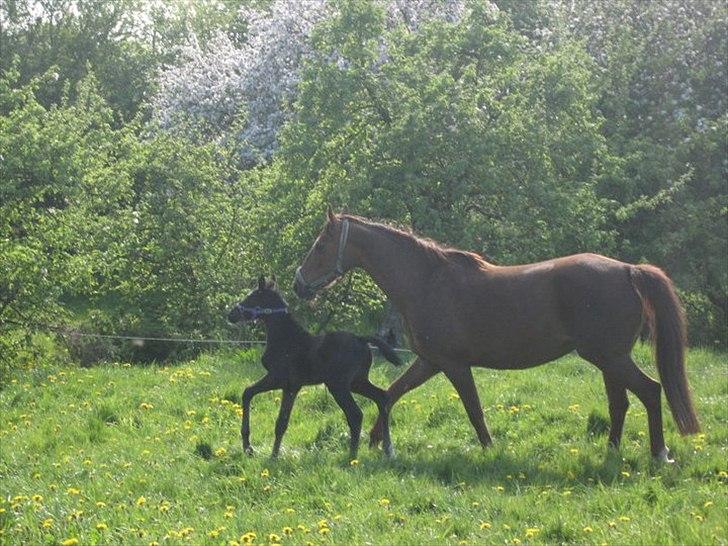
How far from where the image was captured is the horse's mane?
10.8 m

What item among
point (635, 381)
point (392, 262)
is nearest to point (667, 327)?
point (635, 381)

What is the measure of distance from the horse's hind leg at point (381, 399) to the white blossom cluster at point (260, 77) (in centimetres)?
1767

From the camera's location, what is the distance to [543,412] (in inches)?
463

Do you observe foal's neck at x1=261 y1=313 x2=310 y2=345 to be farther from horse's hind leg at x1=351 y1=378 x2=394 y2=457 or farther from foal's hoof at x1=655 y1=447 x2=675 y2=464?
foal's hoof at x1=655 y1=447 x2=675 y2=464

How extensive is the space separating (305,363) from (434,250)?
5.56 feet

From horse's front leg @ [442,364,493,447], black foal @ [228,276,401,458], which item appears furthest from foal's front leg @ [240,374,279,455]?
horse's front leg @ [442,364,493,447]

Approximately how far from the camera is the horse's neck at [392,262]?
1080cm

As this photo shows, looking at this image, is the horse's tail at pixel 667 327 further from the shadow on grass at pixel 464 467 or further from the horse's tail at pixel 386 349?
the horse's tail at pixel 386 349

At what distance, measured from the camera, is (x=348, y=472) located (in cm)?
927

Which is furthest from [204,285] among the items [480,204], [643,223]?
[643,223]

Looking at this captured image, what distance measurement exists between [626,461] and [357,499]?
2.49 m

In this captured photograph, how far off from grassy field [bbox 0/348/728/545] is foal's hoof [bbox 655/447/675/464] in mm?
103

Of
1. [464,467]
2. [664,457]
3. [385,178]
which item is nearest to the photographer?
[464,467]

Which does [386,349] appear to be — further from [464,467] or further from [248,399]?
[464,467]
